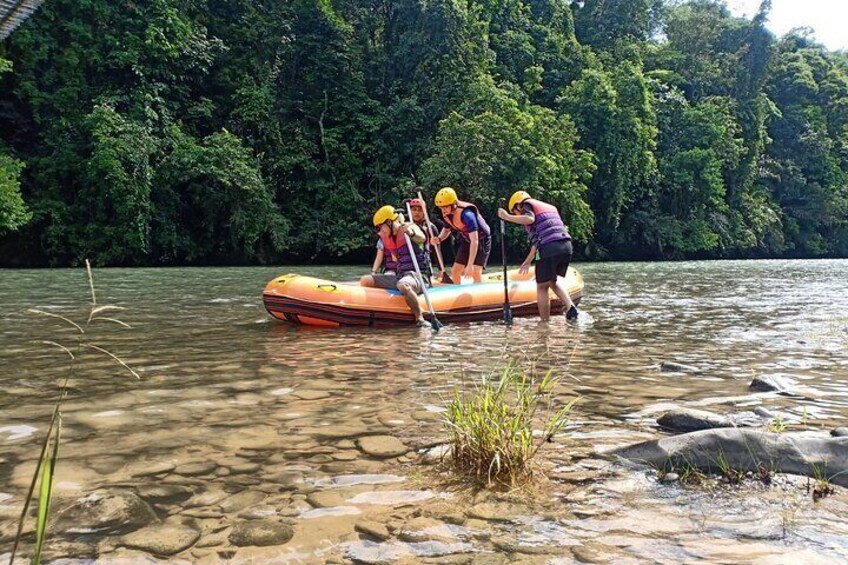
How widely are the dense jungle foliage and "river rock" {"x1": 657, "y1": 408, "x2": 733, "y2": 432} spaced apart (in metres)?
21.1

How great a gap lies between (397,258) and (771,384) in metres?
5.01

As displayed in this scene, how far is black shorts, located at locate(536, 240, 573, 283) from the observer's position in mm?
8180

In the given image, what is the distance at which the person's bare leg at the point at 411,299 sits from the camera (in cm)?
782

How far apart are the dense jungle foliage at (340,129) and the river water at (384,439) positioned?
58.2 ft

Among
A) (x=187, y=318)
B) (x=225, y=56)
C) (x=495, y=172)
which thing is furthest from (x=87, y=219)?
(x=187, y=318)

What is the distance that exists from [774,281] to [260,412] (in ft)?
50.8

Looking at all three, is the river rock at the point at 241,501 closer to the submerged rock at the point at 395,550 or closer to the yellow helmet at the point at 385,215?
the submerged rock at the point at 395,550

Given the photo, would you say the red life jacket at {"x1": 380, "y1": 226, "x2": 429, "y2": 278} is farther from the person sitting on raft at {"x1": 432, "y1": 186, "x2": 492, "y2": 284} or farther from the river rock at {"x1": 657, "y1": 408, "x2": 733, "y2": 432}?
the river rock at {"x1": 657, "y1": 408, "x2": 733, "y2": 432}

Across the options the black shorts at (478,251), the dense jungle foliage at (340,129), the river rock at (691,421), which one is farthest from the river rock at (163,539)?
the dense jungle foliage at (340,129)

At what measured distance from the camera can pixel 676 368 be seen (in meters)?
4.89

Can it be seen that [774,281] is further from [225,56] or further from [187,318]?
[225,56]

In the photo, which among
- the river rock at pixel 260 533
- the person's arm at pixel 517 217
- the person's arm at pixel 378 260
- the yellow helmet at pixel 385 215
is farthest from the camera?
the person's arm at pixel 378 260

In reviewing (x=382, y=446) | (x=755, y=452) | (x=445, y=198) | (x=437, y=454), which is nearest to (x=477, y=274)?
(x=445, y=198)

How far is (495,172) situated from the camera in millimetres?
24344
